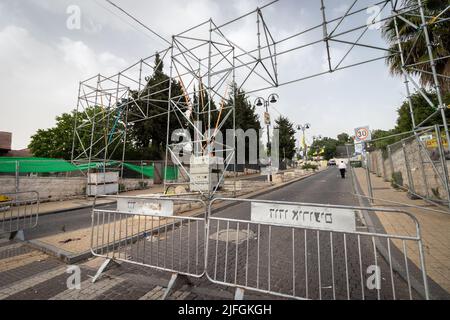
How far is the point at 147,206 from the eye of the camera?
145 inches

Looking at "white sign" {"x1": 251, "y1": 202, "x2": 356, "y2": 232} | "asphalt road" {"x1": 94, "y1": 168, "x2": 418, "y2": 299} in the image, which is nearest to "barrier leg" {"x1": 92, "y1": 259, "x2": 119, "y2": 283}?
A: "asphalt road" {"x1": 94, "y1": 168, "x2": 418, "y2": 299}

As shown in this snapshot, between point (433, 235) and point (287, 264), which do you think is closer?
point (287, 264)

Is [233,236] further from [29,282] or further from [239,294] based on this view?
[29,282]

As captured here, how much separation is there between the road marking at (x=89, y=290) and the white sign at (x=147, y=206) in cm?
106

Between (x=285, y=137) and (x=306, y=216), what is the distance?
41469 mm

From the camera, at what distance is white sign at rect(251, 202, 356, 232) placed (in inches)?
102

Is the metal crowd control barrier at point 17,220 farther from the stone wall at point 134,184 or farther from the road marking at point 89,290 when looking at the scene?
the stone wall at point 134,184

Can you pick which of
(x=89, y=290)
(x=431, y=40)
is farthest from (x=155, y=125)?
(x=89, y=290)

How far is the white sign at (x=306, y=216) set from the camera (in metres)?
2.58

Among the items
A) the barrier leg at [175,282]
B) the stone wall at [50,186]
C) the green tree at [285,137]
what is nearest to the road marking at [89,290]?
the barrier leg at [175,282]

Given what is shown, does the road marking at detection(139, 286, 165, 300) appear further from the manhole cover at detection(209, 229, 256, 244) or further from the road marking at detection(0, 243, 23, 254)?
the road marking at detection(0, 243, 23, 254)
